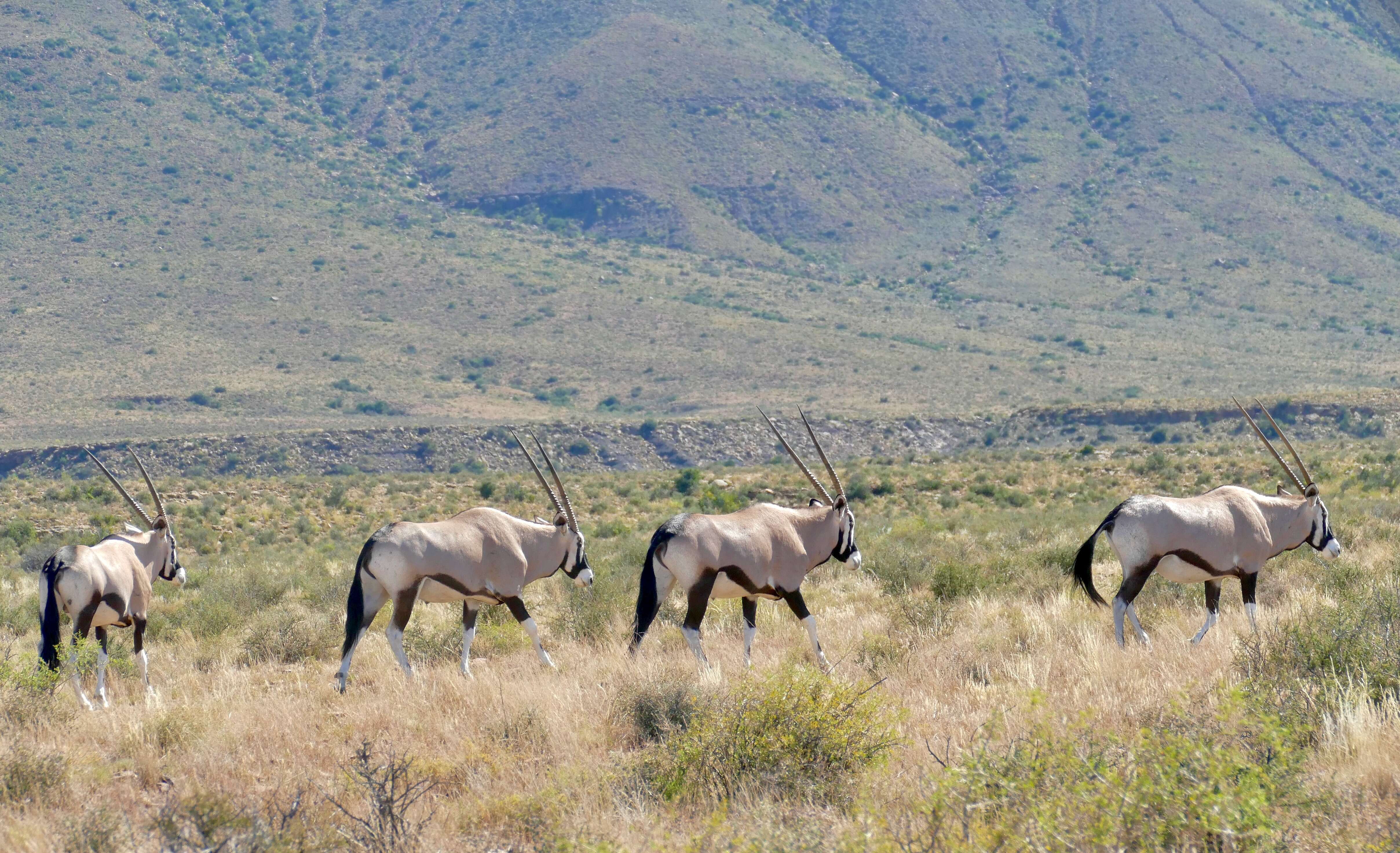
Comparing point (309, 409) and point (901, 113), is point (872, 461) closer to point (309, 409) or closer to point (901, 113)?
point (309, 409)

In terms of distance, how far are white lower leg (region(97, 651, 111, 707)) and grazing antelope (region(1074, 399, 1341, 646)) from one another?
28.1 ft

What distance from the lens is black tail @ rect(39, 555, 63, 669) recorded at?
36.6 ft

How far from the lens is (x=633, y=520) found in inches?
1350

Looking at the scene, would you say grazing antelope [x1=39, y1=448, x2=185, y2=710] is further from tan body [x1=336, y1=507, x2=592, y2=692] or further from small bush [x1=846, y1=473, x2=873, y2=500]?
small bush [x1=846, y1=473, x2=873, y2=500]

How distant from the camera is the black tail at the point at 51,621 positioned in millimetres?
11156

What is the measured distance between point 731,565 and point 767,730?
4.01m

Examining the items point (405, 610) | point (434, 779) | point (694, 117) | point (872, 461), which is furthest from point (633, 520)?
point (694, 117)

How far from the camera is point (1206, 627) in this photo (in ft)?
37.4

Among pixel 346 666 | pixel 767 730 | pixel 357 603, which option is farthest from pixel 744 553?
pixel 767 730

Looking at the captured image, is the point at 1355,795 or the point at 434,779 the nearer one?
the point at 1355,795

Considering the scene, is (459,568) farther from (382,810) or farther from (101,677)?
(382,810)

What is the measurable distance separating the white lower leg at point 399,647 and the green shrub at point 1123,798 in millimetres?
5864

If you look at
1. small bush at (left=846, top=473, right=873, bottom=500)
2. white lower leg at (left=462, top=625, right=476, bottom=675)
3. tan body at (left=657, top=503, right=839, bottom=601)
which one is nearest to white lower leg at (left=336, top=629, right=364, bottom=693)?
white lower leg at (left=462, top=625, right=476, bottom=675)

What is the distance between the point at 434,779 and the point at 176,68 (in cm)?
13890
